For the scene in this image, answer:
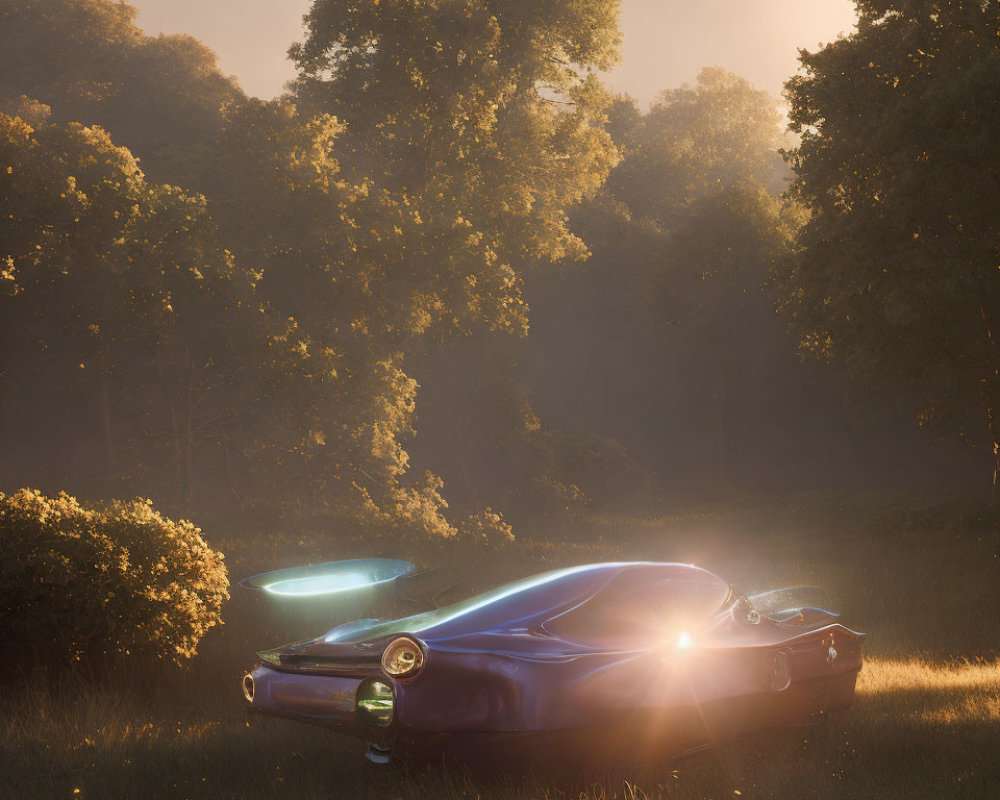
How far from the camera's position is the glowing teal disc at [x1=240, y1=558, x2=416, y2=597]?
1175 cm

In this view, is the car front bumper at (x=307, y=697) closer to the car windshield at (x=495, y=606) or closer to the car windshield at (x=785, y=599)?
the car windshield at (x=495, y=606)

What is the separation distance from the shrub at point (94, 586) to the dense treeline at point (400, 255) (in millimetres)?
13364

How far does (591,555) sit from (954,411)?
12.7m

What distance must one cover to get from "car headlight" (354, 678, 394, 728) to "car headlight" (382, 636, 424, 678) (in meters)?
0.11

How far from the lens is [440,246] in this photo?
25.7 m

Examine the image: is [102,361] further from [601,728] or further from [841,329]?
[601,728]

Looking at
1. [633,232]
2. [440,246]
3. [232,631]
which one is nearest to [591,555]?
[440,246]

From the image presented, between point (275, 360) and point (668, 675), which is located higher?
point (275, 360)

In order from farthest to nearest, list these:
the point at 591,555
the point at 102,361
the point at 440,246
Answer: the point at 440,246, the point at 102,361, the point at 591,555

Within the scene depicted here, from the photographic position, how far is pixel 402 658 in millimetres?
5008

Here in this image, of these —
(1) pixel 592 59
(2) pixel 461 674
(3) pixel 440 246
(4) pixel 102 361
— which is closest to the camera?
(2) pixel 461 674

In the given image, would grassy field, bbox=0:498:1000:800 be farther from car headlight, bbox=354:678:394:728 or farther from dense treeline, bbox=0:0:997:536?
dense treeline, bbox=0:0:997:536

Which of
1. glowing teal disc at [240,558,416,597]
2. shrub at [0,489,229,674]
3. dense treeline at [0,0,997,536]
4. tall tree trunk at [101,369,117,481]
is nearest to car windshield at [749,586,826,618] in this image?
glowing teal disc at [240,558,416,597]

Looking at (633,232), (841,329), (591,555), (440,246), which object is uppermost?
(633,232)
